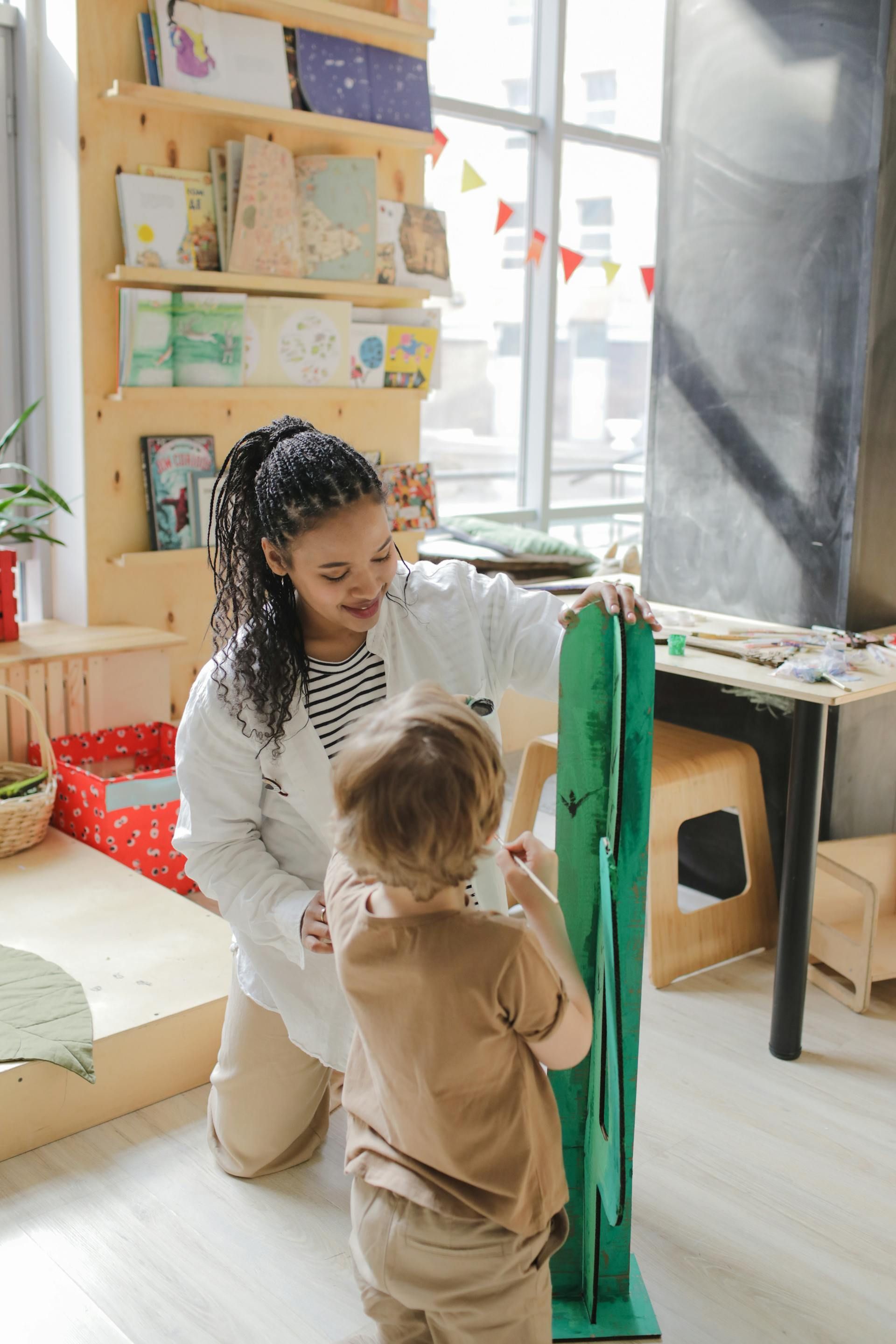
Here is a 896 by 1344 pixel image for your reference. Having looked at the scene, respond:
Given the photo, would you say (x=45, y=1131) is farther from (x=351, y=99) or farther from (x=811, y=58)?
(x=351, y=99)

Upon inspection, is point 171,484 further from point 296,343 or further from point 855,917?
point 855,917

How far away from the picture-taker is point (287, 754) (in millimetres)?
1686

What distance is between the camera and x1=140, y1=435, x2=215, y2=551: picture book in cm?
323

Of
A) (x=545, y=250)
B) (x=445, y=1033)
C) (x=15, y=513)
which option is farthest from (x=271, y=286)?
(x=445, y=1033)

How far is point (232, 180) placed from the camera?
317cm

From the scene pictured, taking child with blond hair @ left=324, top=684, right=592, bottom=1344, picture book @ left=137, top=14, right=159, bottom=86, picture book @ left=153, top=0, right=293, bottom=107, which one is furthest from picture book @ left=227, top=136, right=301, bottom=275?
child with blond hair @ left=324, top=684, right=592, bottom=1344

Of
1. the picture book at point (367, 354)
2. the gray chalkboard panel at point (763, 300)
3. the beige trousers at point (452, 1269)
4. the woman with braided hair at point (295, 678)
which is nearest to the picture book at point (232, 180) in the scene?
the picture book at point (367, 354)

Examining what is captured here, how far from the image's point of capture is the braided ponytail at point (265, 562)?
1.55 meters

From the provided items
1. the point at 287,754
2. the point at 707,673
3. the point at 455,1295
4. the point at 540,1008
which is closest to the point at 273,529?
the point at 287,754

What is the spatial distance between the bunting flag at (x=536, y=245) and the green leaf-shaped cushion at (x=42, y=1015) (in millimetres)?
3618

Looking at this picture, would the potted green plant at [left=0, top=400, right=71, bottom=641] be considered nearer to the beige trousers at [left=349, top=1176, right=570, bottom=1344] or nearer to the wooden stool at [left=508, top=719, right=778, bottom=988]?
the wooden stool at [left=508, top=719, right=778, bottom=988]

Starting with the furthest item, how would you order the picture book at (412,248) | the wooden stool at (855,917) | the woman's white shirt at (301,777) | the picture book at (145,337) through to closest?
the picture book at (412,248) < the picture book at (145,337) < the wooden stool at (855,917) < the woman's white shirt at (301,777)

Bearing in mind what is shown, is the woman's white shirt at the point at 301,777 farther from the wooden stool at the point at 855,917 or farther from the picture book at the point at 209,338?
the picture book at the point at 209,338

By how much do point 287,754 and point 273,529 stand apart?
1.05ft
